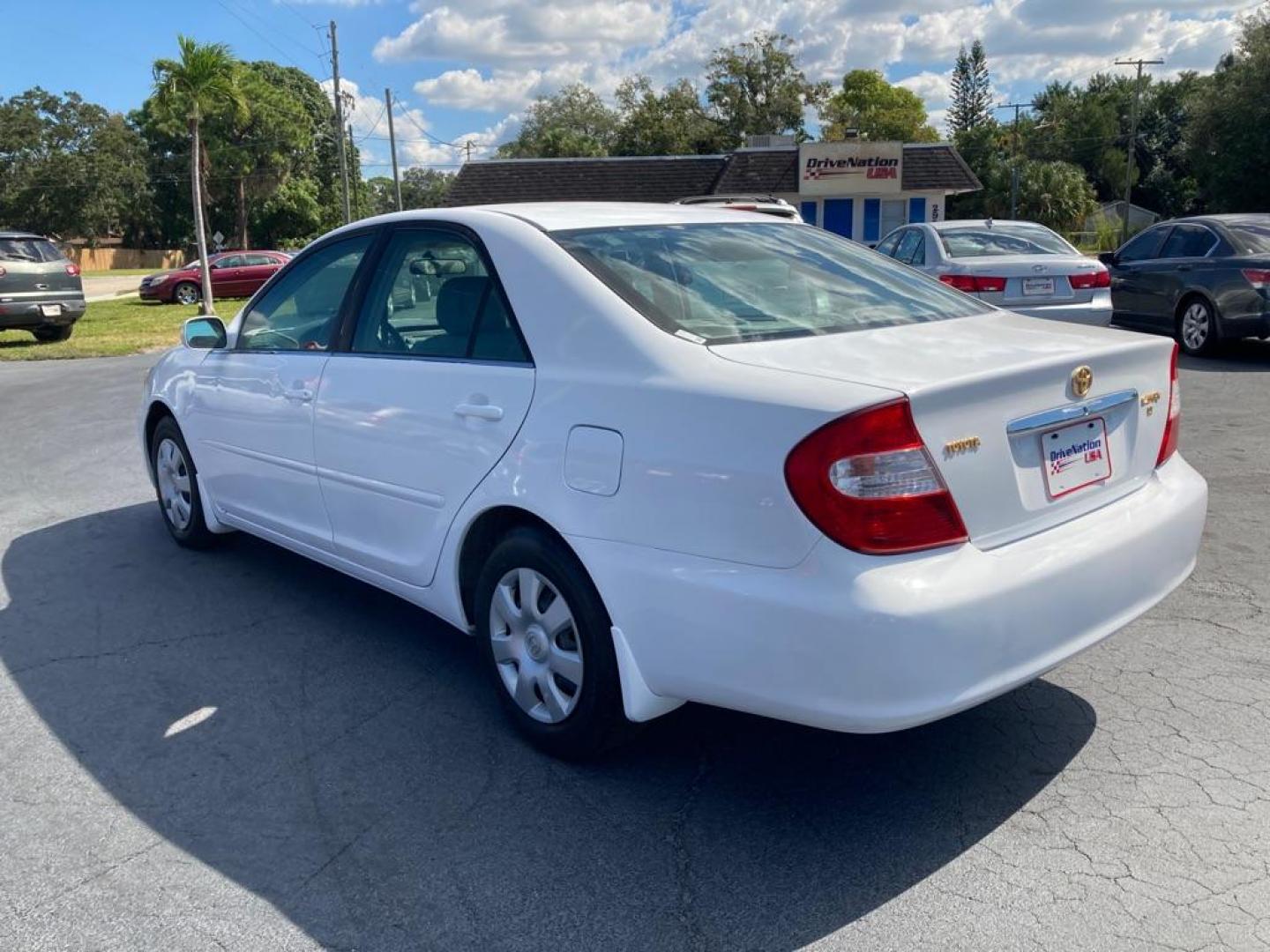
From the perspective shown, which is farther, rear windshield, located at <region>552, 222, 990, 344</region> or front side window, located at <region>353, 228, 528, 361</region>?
front side window, located at <region>353, 228, 528, 361</region>

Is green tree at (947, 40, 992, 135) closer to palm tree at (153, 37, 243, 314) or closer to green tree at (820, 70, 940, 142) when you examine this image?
green tree at (820, 70, 940, 142)

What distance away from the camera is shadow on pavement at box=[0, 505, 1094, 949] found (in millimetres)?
2793

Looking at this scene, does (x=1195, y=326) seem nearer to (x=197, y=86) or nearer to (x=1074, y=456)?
(x=1074, y=456)

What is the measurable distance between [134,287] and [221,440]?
45966 millimetres

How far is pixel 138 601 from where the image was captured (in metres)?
5.16

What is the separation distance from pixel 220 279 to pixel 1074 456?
31639mm

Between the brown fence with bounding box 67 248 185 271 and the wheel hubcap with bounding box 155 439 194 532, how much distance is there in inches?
2881

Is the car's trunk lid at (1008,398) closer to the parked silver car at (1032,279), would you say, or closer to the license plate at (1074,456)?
the license plate at (1074,456)

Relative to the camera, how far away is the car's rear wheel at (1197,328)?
11.7 meters

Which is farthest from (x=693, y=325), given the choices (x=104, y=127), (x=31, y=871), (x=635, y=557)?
(x=104, y=127)

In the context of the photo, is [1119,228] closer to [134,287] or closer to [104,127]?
[134,287]

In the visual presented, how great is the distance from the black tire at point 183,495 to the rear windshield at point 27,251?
14.0 m

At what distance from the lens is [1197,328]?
39.1 ft

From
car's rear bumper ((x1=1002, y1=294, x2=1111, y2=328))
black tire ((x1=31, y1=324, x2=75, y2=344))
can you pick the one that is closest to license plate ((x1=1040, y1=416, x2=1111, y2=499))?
car's rear bumper ((x1=1002, y1=294, x2=1111, y2=328))
